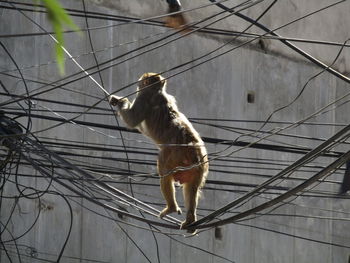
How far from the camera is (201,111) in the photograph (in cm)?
1482

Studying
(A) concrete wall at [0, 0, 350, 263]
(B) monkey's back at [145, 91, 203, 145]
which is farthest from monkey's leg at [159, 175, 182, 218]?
(A) concrete wall at [0, 0, 350, 263]

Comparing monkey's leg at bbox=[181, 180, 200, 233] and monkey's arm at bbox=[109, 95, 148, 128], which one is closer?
monkey's leg at bbox=[181, 180, 200, 233]

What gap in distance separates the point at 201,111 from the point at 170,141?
6.95 metres

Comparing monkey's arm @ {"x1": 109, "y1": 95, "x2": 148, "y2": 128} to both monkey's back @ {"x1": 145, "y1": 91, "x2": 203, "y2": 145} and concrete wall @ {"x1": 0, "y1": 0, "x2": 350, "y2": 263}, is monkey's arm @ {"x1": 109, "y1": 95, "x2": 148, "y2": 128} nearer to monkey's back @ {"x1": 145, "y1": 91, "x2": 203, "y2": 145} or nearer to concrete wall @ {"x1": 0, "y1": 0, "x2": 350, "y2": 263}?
monkey's back @ {"x1": 145, "y1": 91, "x2": 203, "y2": 145}

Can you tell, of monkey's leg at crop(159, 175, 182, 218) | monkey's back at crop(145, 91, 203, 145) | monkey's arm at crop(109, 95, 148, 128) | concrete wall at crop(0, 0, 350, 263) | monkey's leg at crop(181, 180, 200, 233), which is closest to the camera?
monkey's leg at crop(181, 180, 200, 233)

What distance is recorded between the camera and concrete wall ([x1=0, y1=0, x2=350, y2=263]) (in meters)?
11.9

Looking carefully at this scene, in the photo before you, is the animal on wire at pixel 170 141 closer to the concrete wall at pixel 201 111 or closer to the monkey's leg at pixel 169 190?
the monkey's leg at pixel 169 190

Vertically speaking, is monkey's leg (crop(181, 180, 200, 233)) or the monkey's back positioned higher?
the monkey's back

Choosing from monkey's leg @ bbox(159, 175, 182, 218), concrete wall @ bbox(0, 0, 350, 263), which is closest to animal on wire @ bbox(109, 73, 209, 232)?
monkey's leg @ bbox(159, 175, 182, 218)

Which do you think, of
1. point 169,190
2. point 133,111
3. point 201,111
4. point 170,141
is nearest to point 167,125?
point 170,141

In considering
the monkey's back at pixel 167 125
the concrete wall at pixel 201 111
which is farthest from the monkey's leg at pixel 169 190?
the concrete wall at pixel 201 111

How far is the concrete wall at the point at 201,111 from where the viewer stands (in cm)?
1189

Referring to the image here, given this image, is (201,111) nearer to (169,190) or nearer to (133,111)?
(133,111)

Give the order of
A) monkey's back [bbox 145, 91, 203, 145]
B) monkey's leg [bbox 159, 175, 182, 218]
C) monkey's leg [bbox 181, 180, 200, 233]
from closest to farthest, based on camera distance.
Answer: monkey's leg [bbox 181, 180, 200, 233], monkey's leg [bbox 159, 175, 182, 218], monkey's back [bbox 145, 91, 203, 145]
